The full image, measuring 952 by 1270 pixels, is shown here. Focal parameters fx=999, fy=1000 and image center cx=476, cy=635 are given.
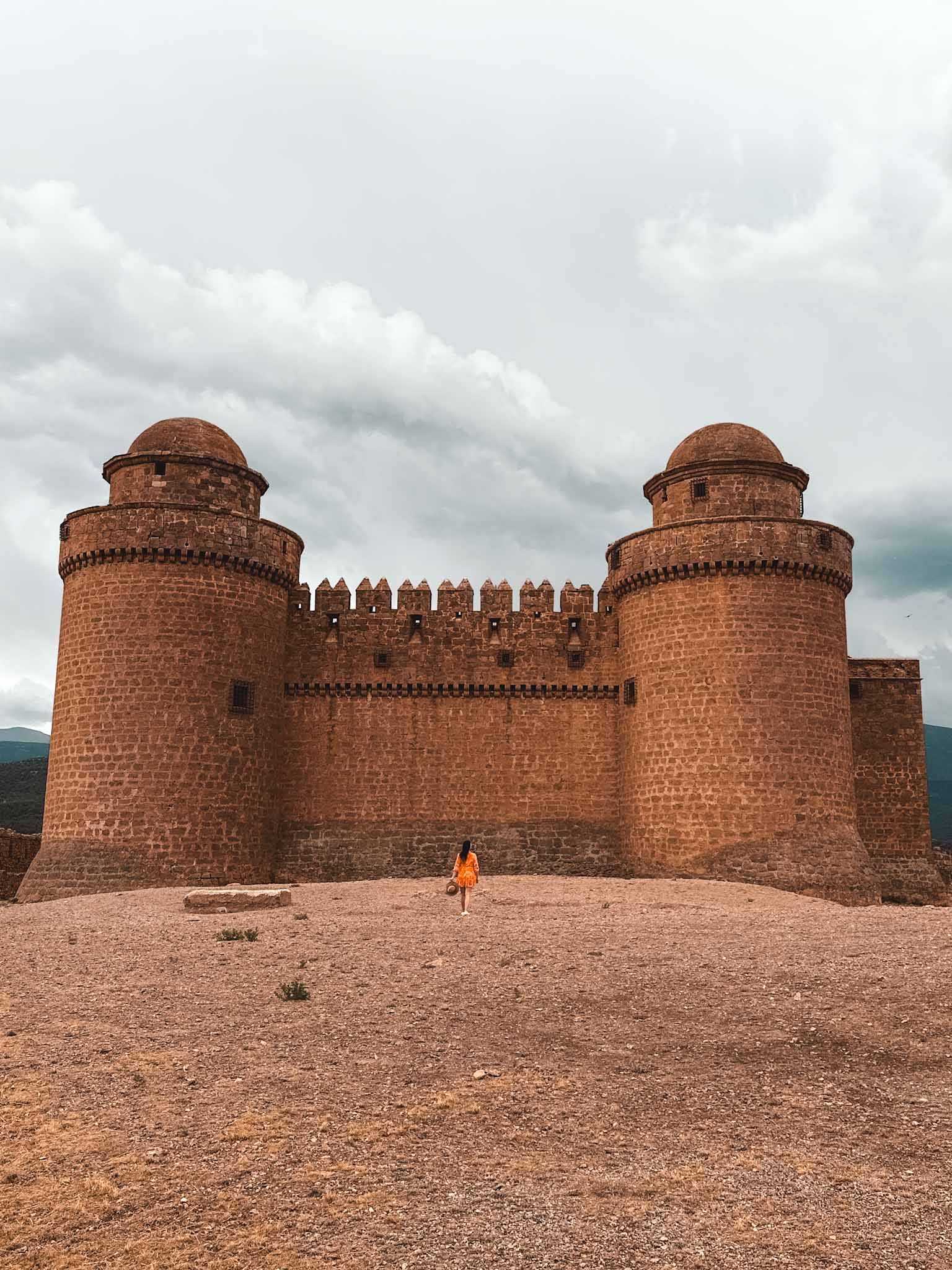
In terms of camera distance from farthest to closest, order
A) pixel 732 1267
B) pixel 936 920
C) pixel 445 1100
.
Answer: pixel 936 920 < pixel 445 1100 < pixel 732 1267

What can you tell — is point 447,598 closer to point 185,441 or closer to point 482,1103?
point 185,441

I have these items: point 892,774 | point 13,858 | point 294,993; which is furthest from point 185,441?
point 892,774

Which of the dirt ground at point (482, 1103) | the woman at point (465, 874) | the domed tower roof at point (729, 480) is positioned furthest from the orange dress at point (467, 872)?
the domed tower roof at point (729, 480)

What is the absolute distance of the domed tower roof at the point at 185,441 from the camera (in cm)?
2331

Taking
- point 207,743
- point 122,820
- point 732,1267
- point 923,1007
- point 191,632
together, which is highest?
point 191,632

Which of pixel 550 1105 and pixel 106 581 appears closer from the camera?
pixel 550 1105

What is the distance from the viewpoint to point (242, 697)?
2234 cm

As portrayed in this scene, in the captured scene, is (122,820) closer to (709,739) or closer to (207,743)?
(207,743)

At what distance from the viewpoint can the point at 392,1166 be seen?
20.6 feet

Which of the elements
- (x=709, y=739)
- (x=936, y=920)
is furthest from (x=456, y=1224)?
(x=709, y=739)

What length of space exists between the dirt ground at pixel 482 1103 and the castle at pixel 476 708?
8.41 metres

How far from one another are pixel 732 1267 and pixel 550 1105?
7.28 ft

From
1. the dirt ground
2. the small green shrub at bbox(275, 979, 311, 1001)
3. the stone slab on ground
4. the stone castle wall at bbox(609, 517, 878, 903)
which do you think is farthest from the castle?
the small green shrub at bbox(275, 979, 311, 1001)

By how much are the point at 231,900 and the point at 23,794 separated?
55912 mm
